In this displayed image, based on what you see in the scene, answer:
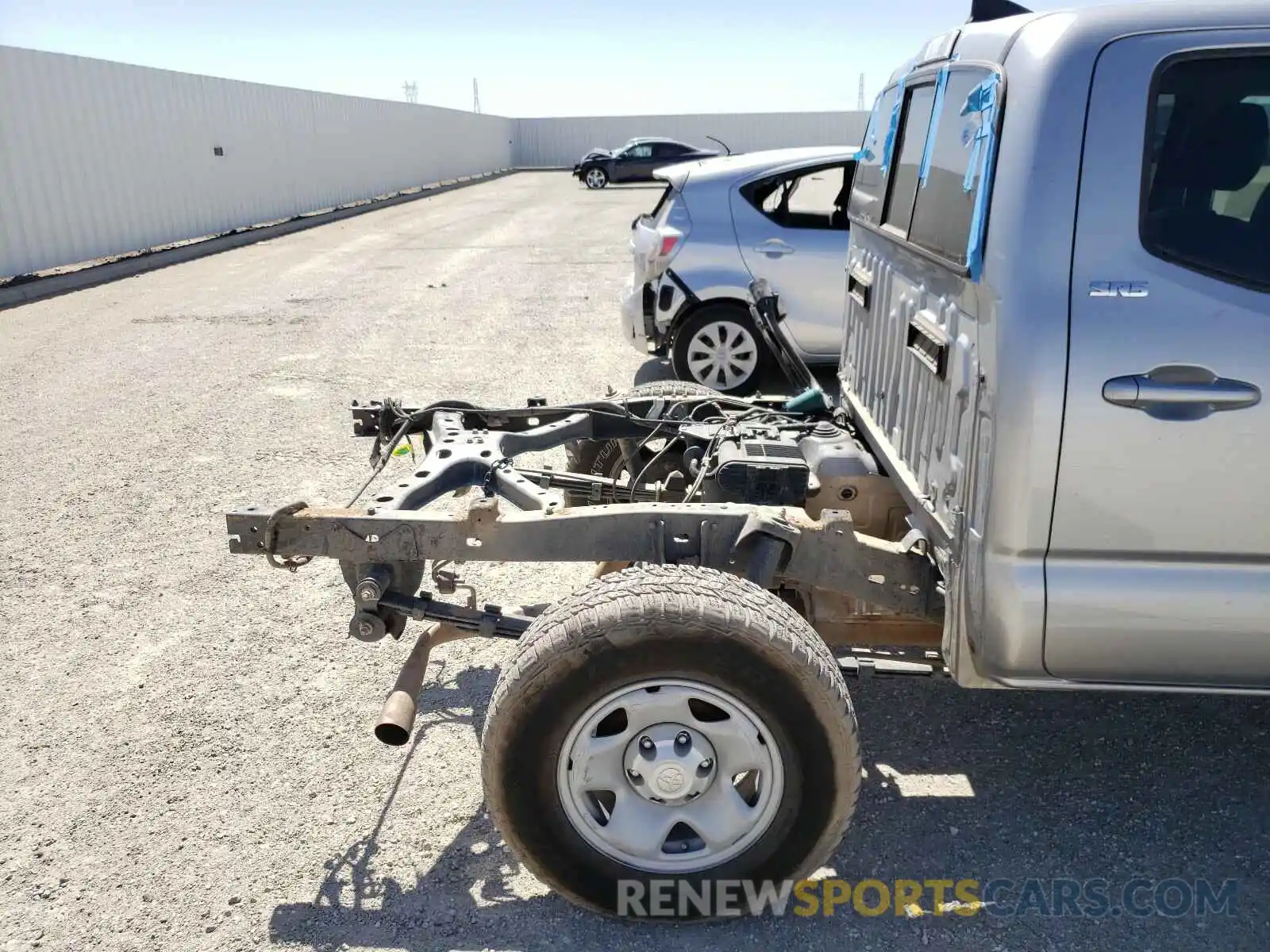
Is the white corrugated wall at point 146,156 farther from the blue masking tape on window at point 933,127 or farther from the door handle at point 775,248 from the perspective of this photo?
the blue masking tape on window at point 933,127

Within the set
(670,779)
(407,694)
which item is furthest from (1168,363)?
(407,694)

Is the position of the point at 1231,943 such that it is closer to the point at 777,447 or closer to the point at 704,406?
the point at 777,447

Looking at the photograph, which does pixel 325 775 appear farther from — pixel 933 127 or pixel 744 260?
pixel 744 260

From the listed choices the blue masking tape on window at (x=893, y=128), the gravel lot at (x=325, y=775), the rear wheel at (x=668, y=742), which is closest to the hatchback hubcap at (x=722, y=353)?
the gravel lot at (x=325, y=775)

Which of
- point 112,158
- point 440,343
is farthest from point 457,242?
point 440,343

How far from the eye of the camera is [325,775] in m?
3.45

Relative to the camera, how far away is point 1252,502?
97.3 inches

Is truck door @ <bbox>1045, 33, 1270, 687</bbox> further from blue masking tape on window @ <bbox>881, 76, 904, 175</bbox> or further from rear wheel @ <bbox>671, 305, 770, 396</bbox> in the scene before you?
rear wheel @ <bbox>671, 305, 770, 396</bbox>

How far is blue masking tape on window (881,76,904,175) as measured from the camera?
3.72 m

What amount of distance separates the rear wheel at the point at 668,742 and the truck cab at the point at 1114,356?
528 mm

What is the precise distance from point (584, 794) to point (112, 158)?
17671 mm

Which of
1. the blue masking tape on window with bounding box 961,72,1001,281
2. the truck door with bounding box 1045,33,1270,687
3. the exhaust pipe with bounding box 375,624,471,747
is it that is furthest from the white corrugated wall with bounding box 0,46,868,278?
the truck door with bounding box 1045,33,1270,687

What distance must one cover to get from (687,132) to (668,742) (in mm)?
49352

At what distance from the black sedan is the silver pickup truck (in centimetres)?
3305
